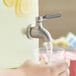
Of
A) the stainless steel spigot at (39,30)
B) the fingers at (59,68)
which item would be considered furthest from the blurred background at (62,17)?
the fingers at (59,68)

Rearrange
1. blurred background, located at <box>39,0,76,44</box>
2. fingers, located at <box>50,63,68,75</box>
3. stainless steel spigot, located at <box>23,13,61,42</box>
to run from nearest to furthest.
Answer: fingers, located at <box>50,63,68,75</box> → stainless steel spigot, located at <box>23,13,61,42</box> → blurred background, located at <box>39,0,76,44</box>

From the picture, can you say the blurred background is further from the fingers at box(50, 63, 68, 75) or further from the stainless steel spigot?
the fingers at box(50, 63, 68, 75)

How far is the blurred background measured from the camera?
1800 millimetres

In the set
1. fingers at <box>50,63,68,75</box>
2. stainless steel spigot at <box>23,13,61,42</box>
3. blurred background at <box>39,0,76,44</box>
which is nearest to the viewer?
fingers at <box>50,63,68,75</box>

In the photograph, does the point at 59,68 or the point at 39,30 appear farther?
the point at 39,30

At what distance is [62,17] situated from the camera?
1.82 m

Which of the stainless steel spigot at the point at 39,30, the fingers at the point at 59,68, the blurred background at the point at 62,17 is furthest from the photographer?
the blurred background at the point at 62,17

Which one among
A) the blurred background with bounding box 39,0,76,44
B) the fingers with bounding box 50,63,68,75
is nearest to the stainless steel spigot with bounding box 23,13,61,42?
the fingers with bounding box 50,63,68,75

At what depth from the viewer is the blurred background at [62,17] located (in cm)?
180

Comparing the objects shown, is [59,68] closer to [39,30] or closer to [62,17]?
[39,30]

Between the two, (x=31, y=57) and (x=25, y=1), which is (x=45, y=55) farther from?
(x=25, y=1)

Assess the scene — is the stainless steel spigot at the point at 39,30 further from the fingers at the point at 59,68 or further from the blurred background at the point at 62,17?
the blurred background at the point at 62,17

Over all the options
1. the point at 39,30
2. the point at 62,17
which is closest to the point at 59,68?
the point at 39,30

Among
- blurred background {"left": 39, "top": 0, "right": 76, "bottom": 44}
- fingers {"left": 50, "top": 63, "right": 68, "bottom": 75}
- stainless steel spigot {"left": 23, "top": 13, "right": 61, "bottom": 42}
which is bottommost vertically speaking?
fingers {"left": 50, "top": 63, "right": 68, "bottom": 75}
